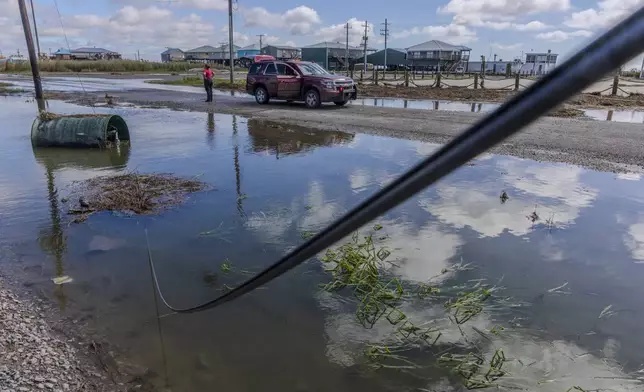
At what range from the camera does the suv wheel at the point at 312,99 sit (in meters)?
18.2

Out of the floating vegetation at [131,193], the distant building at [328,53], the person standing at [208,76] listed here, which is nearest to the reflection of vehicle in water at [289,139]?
the floating vegetation at [131,193]

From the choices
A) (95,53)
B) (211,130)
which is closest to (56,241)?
(211,130)

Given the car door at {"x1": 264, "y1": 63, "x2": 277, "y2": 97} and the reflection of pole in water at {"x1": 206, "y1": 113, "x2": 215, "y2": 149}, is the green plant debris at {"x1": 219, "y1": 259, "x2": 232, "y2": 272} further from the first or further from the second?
the car door at {"x1": 264, "y1": 63, "x2": 277, "y2": 97}

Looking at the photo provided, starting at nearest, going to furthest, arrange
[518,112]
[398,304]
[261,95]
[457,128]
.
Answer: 1. [518,112]
2. [398,304]
3. [457,128]
4. [261,95]

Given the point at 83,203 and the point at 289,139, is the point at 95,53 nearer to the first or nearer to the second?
the point at 289,139

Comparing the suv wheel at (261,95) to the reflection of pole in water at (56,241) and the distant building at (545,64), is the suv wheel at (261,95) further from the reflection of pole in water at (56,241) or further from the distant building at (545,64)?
the distant building at (545,64)

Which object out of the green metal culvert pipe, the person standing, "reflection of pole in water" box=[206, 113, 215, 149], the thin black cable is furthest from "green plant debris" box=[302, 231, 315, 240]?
the person standing

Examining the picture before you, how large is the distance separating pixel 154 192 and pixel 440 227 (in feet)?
14.6

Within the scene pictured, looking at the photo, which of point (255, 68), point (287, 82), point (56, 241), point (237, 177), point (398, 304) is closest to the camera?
point (398, 304)

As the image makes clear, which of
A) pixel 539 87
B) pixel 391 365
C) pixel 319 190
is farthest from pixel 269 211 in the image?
pixel 539 87

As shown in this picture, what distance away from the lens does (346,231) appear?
134 centimetres

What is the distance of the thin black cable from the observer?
727 millimetres

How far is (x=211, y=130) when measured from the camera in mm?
13148

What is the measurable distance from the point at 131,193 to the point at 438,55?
2914 inches
